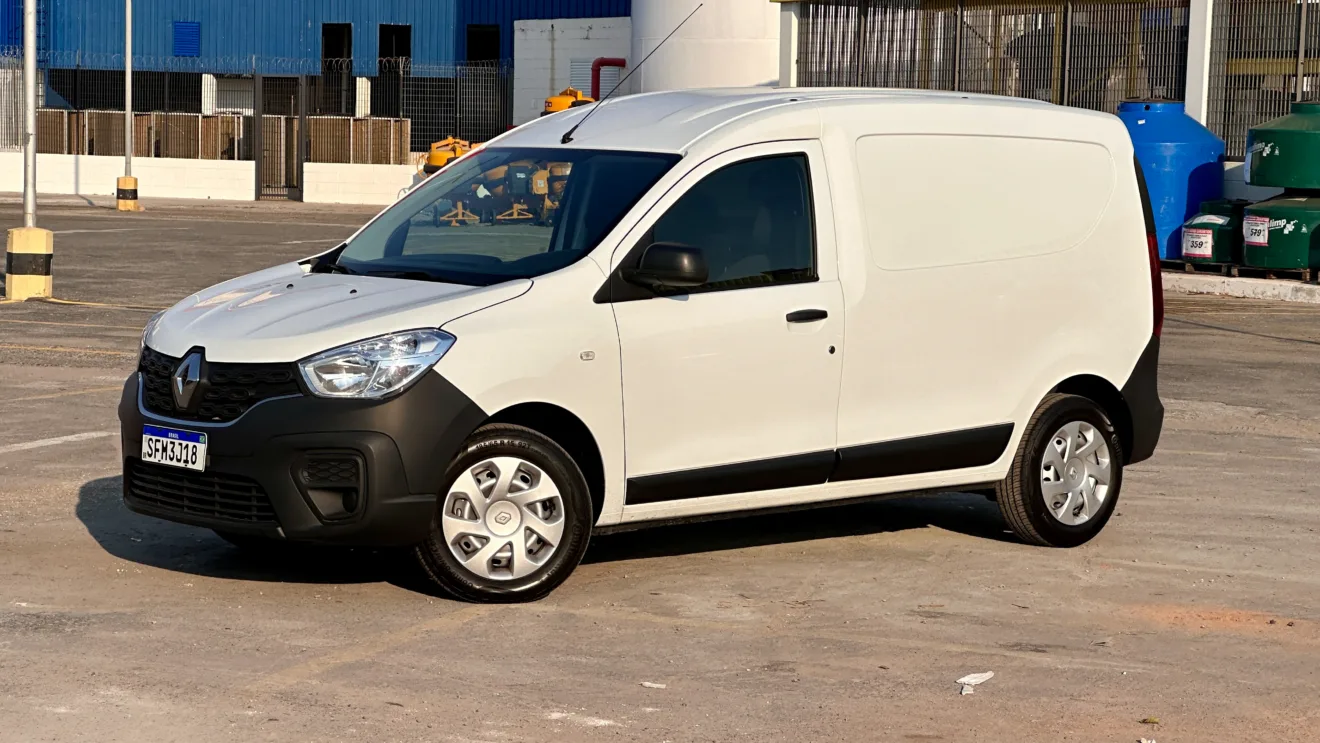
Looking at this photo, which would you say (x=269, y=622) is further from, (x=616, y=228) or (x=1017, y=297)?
(x=1017, y=297)

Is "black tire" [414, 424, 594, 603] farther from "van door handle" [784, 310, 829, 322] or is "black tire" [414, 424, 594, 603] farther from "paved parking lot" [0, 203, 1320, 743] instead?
"van door handle" [784, 310, 829, 322]

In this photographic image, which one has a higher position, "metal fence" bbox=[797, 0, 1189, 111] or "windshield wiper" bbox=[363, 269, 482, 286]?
"metal fence" bbox=[797, 0, 1189, 111]

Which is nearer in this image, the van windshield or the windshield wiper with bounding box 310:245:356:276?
the van windshield

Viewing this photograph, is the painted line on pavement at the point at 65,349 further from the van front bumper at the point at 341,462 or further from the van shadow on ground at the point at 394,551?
the van front bumper at the point at 341,462

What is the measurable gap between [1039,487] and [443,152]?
33.9 m

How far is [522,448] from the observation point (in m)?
6.89

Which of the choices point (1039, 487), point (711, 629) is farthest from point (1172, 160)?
point (711, 629)

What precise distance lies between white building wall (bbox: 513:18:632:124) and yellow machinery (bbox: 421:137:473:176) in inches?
199

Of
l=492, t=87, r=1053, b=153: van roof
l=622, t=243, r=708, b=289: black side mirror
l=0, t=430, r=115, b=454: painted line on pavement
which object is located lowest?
l=0, t=430, r=115, b=454: painted line on pavement

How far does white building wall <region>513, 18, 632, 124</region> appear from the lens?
48.1 m

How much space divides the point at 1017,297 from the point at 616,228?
1.96 m

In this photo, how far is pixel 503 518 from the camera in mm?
6930

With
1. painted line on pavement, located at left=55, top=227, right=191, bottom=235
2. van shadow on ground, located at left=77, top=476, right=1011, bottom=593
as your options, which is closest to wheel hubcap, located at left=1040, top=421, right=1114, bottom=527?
van shadow on ground, located at left=77, top=476, right=1011, bottom=593

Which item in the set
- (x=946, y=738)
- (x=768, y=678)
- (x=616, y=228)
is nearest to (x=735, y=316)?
(x=616, y=228)
